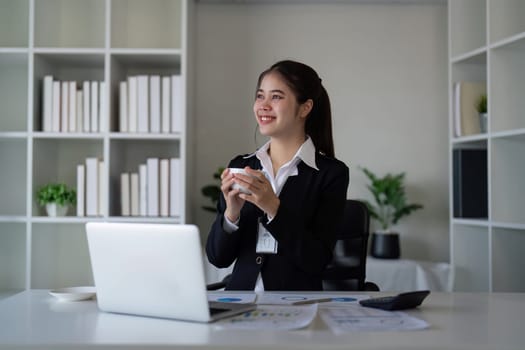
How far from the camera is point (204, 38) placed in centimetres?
384

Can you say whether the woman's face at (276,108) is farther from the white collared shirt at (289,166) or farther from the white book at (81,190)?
the white book at (81,190)

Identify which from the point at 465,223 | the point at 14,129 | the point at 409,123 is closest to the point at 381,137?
the point at 409,123

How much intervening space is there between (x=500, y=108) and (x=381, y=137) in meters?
0.86

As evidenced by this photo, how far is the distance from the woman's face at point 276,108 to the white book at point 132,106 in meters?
1.46

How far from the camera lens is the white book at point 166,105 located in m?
3.35

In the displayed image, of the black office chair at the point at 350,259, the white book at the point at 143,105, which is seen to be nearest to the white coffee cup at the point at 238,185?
the black office chair at the point at 350,259

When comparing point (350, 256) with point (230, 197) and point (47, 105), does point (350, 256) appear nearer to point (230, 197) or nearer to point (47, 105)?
point (230, 197)

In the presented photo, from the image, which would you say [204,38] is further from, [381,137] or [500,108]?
[500,108]

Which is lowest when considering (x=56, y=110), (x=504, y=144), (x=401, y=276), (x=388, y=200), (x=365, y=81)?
(x=401, y=276)

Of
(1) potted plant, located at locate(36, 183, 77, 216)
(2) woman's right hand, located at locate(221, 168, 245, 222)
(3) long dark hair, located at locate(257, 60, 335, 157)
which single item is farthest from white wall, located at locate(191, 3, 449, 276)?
(2) woman's right hand, located at locate(221, 168, 245, 222)

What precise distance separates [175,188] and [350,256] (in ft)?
4.16

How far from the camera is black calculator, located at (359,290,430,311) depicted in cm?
140

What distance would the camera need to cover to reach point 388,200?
363 cm

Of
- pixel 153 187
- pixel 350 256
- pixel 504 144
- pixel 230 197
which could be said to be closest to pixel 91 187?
pixel 153 187
